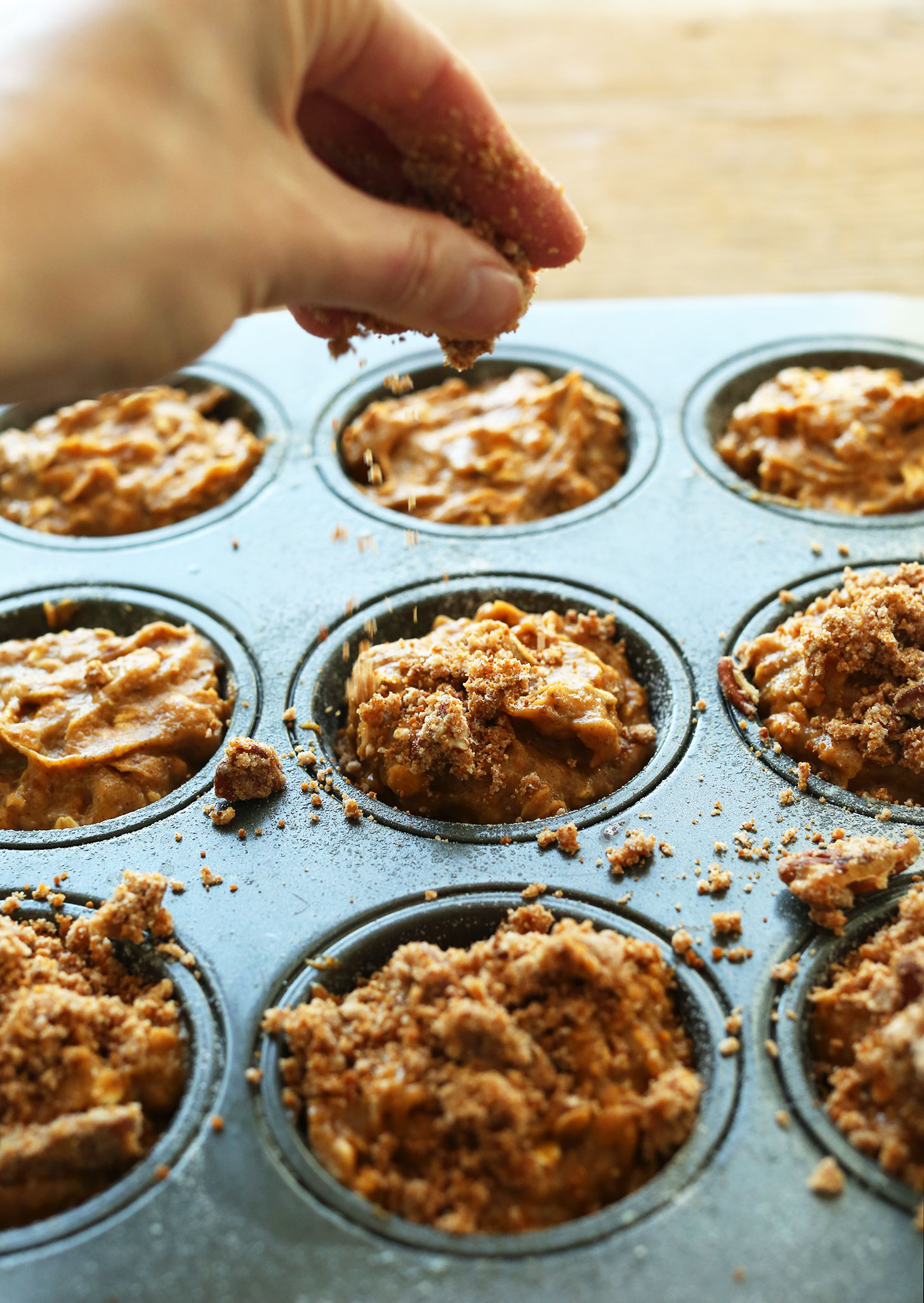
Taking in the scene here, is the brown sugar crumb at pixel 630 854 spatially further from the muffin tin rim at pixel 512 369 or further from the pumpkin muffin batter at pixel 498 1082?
the muffin tin rim at pixel 512 369

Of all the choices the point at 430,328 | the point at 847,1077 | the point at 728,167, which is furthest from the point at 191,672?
the point at 728,167

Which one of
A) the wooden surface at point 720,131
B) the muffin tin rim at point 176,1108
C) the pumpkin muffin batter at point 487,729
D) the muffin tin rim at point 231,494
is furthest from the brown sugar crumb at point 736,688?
the wooden surface at point 720,131

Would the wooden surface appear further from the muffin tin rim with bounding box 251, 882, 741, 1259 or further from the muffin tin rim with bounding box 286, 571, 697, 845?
the muffin tin rim with bounding box 251, 882, 741, 1259

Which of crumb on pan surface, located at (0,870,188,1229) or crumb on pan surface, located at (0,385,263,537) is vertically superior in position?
crumb on pan surface, located at (0,385,263,537)

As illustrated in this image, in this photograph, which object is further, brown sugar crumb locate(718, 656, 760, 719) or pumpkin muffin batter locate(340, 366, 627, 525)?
pumpkin muffin batter locate(340, 366, 627, 525)

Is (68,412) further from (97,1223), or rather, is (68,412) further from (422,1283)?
(422,1283)

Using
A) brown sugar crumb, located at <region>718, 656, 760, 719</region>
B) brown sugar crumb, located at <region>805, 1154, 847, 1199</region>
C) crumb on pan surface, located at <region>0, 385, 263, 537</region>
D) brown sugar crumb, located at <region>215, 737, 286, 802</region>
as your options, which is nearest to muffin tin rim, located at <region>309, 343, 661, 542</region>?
crumb on pan surface, located at <region>0, 385, 263, 537</region>

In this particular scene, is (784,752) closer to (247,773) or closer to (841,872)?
(841,872)
